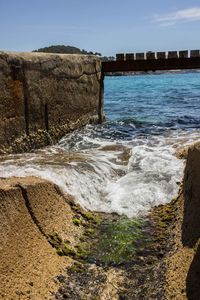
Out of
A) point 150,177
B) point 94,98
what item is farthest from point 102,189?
point 94,98

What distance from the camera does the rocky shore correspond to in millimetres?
3742

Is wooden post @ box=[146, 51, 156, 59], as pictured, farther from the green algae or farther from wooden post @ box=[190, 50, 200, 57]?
the green algae

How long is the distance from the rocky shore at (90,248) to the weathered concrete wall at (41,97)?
7.94 ft

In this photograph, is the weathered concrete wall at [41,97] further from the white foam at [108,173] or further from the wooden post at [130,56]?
the wooden post at [130,56]

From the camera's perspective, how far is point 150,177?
263 inches

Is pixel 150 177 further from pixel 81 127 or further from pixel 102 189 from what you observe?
pixel 81 127

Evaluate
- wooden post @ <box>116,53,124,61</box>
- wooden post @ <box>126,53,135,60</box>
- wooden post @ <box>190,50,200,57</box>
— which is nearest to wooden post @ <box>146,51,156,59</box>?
wooden post @ <box>126,53,135,60</box>

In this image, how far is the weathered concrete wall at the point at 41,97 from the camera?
23.9 ft

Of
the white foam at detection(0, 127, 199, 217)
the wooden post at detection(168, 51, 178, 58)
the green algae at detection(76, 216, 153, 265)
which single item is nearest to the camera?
the green algae at detection(76, 216, 153, 265)

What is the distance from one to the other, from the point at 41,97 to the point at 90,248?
4303 mm

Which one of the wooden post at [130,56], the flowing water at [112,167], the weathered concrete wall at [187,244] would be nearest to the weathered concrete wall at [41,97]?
the flowing water at [112,167]

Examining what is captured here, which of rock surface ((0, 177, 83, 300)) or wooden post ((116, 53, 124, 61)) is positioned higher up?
wooden post ((116, 53, 124, 61))

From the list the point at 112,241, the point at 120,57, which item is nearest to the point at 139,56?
the point at 120,57

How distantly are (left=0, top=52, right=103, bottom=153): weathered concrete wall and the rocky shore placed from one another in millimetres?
2421
